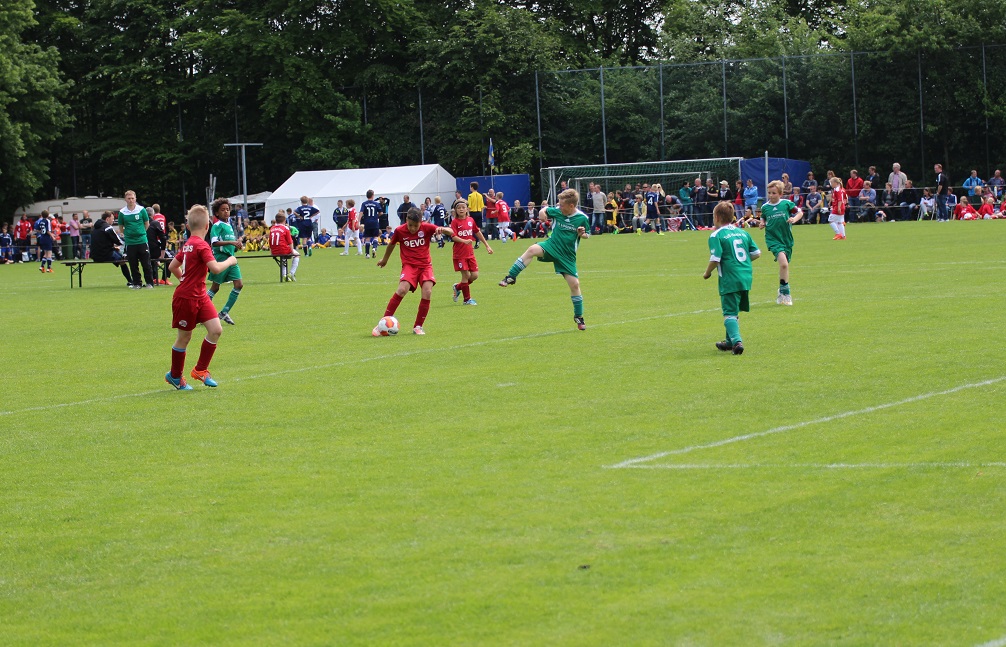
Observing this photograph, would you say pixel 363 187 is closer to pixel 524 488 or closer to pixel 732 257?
pixel 732 257

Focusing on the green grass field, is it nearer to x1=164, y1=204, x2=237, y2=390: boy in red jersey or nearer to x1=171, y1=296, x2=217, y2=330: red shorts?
x1=164, y1=204, x2=237, y2=390: boy in red jersey

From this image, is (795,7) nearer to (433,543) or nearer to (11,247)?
(11,247)

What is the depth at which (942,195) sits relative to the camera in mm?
45250

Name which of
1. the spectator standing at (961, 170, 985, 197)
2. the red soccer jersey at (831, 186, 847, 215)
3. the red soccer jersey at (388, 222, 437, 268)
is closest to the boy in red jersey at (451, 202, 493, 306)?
the red soccer jersey at (388, 222, 437, 268)

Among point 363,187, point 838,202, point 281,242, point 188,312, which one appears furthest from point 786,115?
point 188,312

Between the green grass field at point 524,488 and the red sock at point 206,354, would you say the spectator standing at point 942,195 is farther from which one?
the red sock at point 206,354

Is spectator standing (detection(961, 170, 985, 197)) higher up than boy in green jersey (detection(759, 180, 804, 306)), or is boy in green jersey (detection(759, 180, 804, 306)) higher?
spectator standing (detection(961, 170, 985, 197))

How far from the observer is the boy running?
1381 centimetres

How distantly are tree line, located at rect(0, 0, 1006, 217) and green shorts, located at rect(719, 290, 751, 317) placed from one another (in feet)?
131

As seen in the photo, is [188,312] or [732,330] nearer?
[188,312]

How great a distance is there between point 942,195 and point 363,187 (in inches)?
864

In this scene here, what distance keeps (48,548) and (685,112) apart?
50157 mm

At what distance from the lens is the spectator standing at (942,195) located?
4509 cm

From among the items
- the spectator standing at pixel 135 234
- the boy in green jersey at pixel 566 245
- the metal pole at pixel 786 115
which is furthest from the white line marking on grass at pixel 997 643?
the metal pole at pixel 786 115
